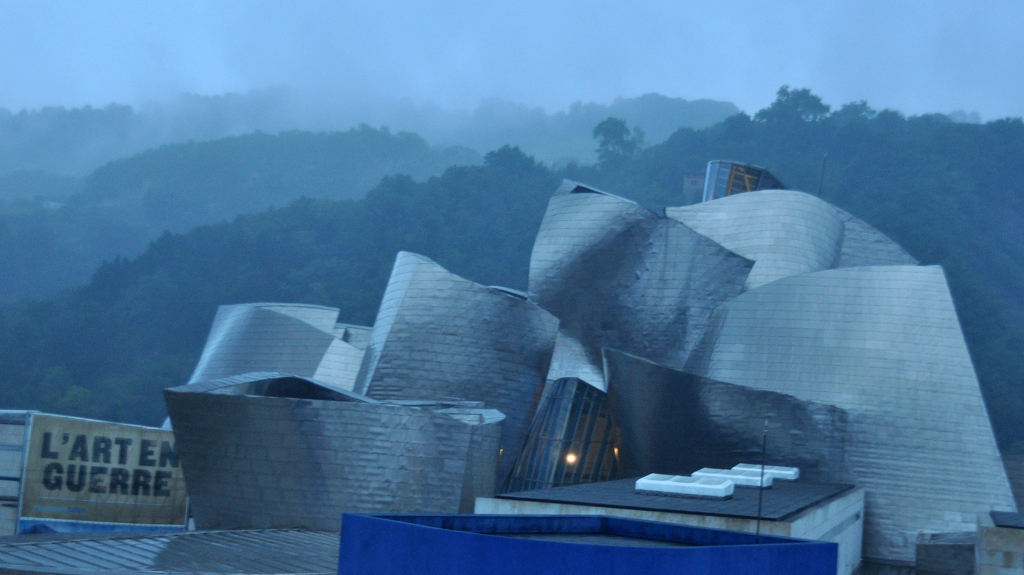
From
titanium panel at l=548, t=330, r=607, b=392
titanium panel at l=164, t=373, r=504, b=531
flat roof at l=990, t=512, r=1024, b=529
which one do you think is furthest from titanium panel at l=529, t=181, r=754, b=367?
titanium panel at l=164, t=373, r=504, b=531

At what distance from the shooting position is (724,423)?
18625 millimetres

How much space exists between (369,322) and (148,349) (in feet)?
48.3

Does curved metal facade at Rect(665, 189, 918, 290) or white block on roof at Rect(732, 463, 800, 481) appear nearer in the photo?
white block on roof at Rect(732, 463, 800, 481)

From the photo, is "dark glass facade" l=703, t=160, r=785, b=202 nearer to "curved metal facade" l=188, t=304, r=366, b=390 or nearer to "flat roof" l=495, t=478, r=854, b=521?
"curved metal facade" l=188, t=304, r=366, b=390

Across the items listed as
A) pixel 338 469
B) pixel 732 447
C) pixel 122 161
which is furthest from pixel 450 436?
pixel 122 161

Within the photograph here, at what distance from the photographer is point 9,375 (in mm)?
61188

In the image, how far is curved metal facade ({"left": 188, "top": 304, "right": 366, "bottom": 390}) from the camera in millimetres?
23891

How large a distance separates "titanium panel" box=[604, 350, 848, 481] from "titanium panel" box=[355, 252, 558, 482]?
2171mm

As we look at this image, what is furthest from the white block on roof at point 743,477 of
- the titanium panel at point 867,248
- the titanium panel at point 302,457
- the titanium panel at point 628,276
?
the titanium panel at point 867,248

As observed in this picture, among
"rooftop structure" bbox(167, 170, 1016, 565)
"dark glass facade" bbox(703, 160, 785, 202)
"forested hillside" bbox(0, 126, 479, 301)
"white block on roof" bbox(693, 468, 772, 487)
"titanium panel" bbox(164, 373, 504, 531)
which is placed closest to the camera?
"white block on roof" bbox(693, 468, 772, 487)

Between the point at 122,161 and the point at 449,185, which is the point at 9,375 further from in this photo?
the point at 122,161

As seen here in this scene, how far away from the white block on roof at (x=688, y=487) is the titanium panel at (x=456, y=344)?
6.43 meters

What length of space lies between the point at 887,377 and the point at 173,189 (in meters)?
109

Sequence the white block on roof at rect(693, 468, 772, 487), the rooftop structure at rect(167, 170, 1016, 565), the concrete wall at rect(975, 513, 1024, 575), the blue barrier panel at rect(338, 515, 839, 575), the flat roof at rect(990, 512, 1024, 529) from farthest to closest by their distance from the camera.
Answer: the rooftop structure at rect(167, 170, 1016, 565), the white block on roof at rect(693, 468, 772, 487), the flat roof at rect(990, 512, 1024, 529), the concrete wall at rect(975, 513, 1024, 575), the blue barrier panel at rect(338, 515, 839, 575)
